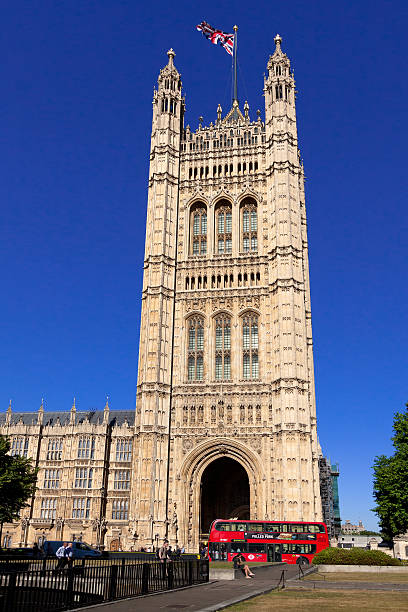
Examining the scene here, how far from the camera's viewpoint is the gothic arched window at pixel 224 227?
2344 inches

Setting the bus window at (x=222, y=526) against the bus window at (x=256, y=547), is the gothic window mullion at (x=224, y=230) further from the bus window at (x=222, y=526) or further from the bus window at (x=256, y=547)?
the bus window at (x=256, y=547)

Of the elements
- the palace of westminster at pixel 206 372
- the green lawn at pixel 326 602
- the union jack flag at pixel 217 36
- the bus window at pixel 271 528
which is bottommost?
the green lawn at pixel 326 602

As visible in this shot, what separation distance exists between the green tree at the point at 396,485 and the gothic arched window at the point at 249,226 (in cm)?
2185

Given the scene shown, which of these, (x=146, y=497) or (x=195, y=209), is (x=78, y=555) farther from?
(x=195, y=209)

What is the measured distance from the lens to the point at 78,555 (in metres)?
35.7

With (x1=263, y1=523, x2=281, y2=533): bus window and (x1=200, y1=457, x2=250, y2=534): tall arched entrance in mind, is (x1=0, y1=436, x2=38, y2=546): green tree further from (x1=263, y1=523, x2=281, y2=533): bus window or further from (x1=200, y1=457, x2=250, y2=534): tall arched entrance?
(x1=200, y1=457, x2=250, y2=534): tall arched entrance

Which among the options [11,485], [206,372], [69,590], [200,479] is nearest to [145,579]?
[69,590]

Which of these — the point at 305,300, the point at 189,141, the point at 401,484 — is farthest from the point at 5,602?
the point at 189,141

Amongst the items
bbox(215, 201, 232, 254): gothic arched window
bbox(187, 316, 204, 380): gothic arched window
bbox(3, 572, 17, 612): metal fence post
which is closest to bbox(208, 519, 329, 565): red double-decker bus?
bbox(187, 316, 204, 380): gothic arched window

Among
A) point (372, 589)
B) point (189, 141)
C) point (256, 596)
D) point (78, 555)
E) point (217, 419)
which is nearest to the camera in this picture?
point (256, 596)

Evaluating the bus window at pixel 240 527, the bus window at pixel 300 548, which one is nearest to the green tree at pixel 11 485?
the bus window at pixel 240 527

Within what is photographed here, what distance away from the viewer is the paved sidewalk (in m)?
13.8

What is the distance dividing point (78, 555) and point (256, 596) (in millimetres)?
22091

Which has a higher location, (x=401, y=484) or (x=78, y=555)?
(x=401, y=484)
